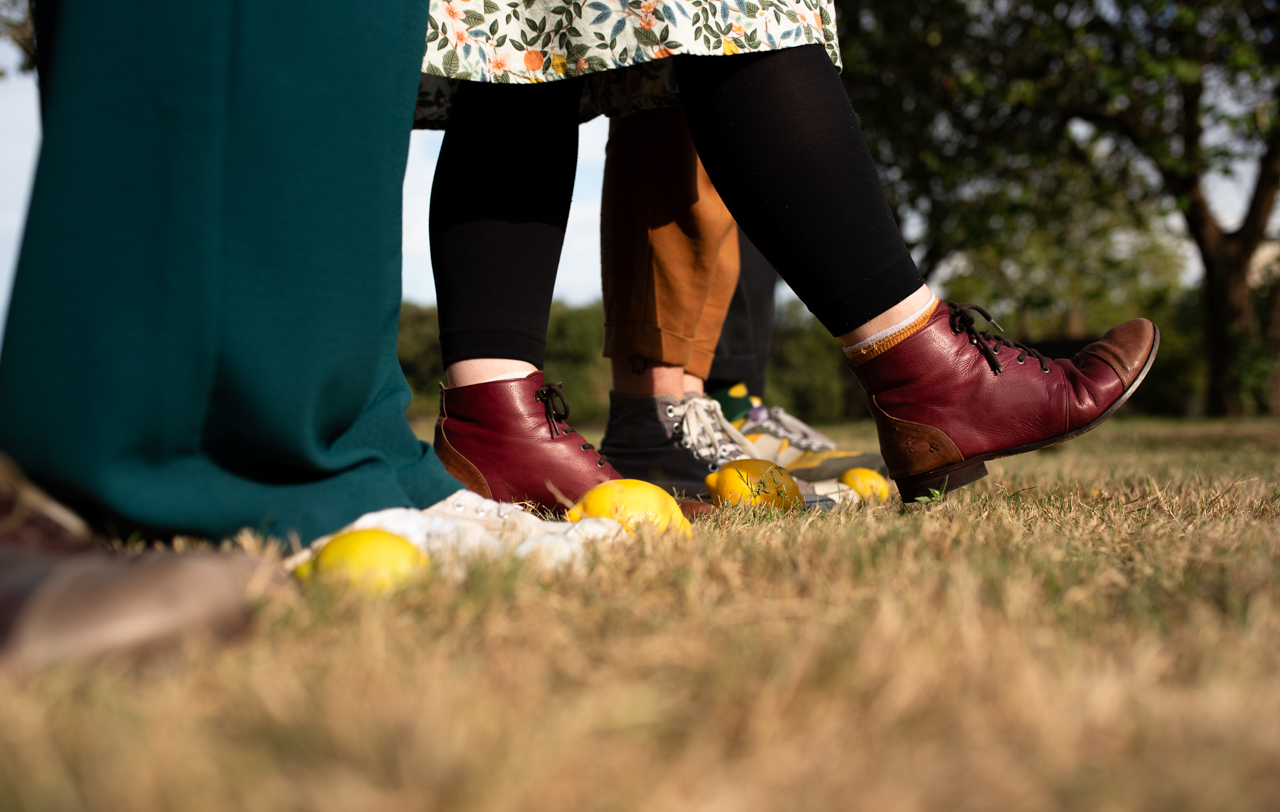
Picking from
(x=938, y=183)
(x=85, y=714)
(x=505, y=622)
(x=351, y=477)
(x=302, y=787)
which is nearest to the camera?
(x=302, y=787)

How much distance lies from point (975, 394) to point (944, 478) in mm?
187

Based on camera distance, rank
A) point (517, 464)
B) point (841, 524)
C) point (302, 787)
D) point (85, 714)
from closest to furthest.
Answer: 1. point (302, 787)
2. point (85, 714)
3. point (841, 524)
4. point (517, 464)

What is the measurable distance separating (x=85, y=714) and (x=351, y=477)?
646 millimetres

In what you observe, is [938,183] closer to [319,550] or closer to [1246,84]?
[1246,84]

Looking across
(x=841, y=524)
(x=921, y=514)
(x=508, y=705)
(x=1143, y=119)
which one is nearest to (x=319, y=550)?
(x=508, y=705)

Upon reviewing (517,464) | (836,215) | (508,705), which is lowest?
(517,464)

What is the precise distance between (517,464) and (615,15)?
926 mm

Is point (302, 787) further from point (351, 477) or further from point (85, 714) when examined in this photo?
point (351, 477)

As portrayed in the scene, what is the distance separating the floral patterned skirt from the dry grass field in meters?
0.98

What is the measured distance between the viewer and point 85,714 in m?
0.68

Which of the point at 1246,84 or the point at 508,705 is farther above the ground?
the point at 1246,84

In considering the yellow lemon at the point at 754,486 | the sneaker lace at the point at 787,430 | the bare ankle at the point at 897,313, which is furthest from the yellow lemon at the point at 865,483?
the bare ankle at the point at 897,313

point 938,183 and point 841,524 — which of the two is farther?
point 938,183

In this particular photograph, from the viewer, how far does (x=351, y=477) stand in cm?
131
